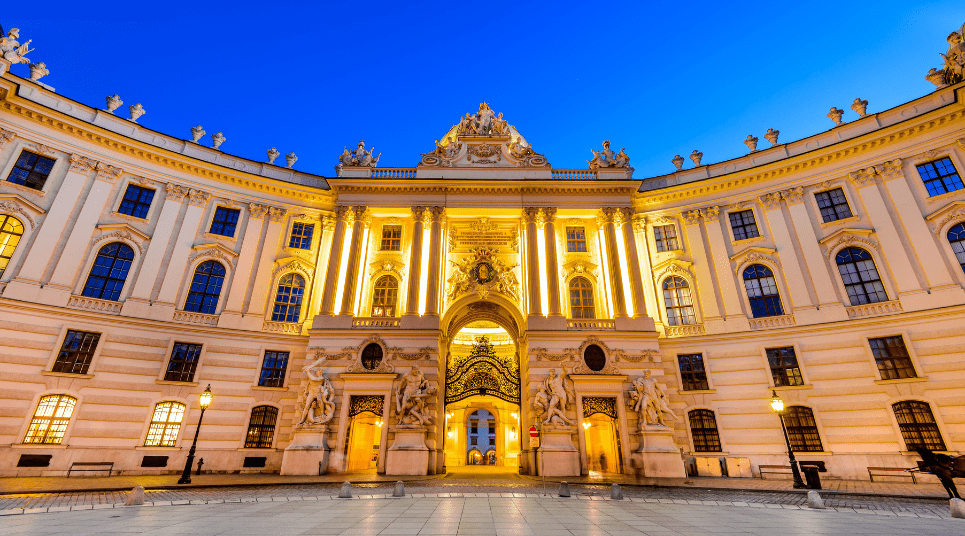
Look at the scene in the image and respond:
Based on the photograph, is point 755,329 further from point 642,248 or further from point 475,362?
point 475,362

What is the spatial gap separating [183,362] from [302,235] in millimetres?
10082

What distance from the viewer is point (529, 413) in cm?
2242

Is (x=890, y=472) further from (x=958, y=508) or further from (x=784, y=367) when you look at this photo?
(x=958, y=508)

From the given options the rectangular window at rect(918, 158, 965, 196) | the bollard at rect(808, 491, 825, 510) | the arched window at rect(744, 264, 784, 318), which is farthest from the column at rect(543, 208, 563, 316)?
the rectangular window at rect(918, 158, 965, 196)

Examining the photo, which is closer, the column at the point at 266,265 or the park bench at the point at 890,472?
the park bench at the point at 890,472

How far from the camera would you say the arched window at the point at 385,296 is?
26266mm

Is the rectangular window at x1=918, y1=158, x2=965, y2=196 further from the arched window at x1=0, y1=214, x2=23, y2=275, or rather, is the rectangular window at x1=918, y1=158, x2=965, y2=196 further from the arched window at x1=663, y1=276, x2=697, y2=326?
the arched window at x1=0, y1=214, x2=23, y2=275

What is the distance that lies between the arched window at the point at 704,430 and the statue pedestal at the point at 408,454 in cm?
1478

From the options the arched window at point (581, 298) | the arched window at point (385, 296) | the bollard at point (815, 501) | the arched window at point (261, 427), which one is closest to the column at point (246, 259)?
the arched window at point (261, 427)

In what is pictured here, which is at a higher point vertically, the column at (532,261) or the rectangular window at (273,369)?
the column at (532,261)

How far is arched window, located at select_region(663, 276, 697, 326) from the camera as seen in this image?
25.4m

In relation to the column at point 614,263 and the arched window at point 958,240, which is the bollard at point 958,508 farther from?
the arched window at point 958,240

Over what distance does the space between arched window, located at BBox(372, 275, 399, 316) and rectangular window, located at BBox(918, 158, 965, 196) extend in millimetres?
30802

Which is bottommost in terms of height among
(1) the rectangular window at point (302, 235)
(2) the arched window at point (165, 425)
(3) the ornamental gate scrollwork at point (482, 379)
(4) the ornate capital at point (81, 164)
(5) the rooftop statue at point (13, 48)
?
(2) the arched window at point (165, 425)
